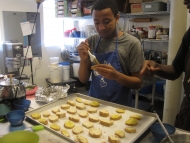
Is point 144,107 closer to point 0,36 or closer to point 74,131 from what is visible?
point 74,131

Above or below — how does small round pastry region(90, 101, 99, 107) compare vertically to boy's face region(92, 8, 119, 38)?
below

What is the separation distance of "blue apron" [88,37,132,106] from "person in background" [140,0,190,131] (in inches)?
10.3

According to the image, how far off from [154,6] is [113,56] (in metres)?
1.97

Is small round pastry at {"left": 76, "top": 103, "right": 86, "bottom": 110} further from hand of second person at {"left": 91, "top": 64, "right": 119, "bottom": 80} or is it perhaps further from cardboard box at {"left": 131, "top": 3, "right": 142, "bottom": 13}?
cardboard box at {"left": 131, "top": 3, "right": 142, "bottom": 13}

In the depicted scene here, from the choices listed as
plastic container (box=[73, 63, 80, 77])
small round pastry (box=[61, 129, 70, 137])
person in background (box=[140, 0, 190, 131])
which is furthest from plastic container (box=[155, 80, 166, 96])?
small round pastry (box=[61, 129, 70, 137])

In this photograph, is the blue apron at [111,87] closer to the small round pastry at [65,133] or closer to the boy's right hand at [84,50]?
the boy's right hand at [84,50]

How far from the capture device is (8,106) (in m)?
1.28

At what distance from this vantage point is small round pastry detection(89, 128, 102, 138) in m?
1.00

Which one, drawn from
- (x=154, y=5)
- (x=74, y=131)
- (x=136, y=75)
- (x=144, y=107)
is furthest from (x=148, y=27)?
(x=74, y=131)

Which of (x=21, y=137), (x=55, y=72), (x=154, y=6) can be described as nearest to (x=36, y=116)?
(x=21, y=137)

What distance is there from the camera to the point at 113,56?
143 centimetres

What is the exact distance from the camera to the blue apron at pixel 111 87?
142cm

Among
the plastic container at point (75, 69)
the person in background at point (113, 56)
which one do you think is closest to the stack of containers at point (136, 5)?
the plastic container at point (75, 69)

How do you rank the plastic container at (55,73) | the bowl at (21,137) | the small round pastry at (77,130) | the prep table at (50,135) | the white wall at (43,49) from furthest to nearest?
the plastic container at (55,73) < the white wall at (43,49) < the small round pastry at (77,130) < the prep table at (50,135) < the bowl at (21,137)
